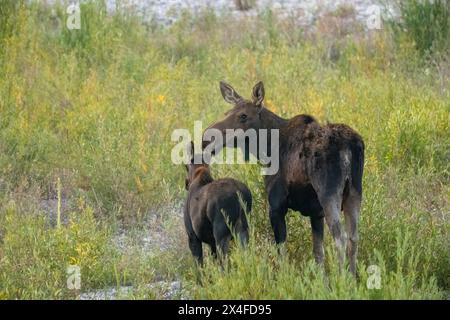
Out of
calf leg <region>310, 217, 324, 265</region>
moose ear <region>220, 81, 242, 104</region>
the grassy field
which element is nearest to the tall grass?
the grassy field

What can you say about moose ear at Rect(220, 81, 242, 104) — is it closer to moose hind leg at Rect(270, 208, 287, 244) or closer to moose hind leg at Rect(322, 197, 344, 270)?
moose hind leg at Rect(270, 208, 287, 244)

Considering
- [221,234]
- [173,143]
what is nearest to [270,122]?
[221,234]

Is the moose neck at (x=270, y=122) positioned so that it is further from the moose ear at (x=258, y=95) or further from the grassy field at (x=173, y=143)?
the grassy field at (x=173, y=143)

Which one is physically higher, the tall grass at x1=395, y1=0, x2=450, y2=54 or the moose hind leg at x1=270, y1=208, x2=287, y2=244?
the tall grass at x1=395, y1=0, x2=450, y2=54

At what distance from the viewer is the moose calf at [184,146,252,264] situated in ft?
29.2

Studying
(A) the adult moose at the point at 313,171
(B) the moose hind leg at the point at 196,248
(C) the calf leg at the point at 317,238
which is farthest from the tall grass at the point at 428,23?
(B) the moose hind leg at the point at 196,248

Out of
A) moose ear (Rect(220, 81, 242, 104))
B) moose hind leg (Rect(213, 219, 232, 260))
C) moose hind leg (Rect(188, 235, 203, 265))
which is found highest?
moose ear (Rect(220, 81, 242, 104))

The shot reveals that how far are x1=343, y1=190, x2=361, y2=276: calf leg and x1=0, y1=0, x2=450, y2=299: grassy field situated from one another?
99 millimetres

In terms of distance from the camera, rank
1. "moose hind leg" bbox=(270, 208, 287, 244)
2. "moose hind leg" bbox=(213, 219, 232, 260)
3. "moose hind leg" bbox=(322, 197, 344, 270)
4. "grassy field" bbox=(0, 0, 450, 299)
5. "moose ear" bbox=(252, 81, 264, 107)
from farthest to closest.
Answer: "moose ear" bbox=(252, 81, 264, 107) → "grassy field" bbox=(0, 0, 450, 299) → "moose hind leg" bbox=(270, 208, 287, 244) → "moose hind leg" bbox=(213, 219, 232, 260) → "moose hind leg" bbox=(322, 197, 344, 270)

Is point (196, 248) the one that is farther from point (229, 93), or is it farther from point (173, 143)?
point (173, 143)

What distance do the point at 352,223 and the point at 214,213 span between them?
1.06m

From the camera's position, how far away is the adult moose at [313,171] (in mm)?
8633

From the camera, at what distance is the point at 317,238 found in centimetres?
924
